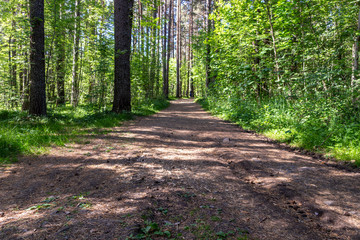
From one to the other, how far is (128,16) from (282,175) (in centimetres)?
898

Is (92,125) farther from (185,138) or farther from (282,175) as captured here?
(282,175)

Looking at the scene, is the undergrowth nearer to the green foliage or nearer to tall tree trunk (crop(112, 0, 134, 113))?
the green foliage

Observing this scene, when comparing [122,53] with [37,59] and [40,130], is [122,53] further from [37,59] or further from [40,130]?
[40,130]

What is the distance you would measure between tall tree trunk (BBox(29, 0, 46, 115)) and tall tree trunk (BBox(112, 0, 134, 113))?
8.98 feet

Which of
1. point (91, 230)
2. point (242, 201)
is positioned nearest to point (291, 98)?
point (242, 201)

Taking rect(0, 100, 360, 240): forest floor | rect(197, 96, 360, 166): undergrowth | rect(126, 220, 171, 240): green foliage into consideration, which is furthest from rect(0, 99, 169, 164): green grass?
rect(197, 96, 360, 166): undergrowth

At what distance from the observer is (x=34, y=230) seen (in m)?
1.77

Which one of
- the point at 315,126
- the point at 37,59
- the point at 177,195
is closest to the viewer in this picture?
the point at 177,195

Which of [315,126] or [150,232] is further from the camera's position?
[315,126]

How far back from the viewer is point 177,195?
2422mm

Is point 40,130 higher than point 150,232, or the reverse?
point 40,130

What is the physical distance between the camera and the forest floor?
5.94ft

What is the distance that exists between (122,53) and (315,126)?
25.0ft

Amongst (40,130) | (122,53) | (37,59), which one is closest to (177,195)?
(40,130)
